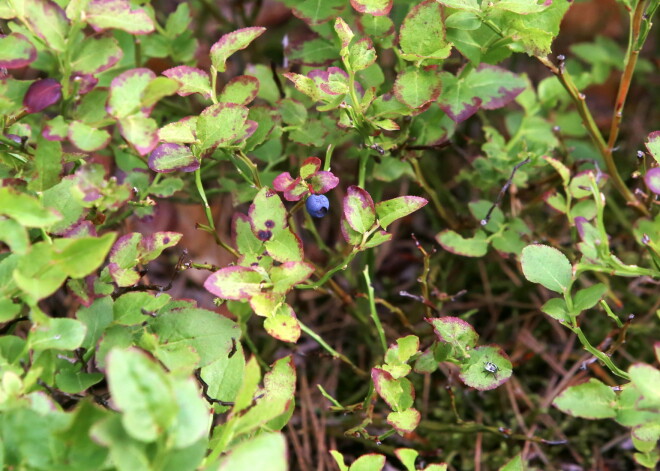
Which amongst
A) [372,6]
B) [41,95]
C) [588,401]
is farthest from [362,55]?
[588,401]

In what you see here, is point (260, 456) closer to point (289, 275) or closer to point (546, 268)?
point (289, 275)

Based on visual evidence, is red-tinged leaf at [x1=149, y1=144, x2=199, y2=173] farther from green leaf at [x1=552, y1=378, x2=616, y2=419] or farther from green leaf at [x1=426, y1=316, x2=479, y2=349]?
green leaf at [x1=552, y1=378, x2=616, y2=419]

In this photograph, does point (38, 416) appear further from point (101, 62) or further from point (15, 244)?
point (101, 62)

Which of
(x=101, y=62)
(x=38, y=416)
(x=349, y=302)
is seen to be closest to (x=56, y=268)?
(x=38, y=416)

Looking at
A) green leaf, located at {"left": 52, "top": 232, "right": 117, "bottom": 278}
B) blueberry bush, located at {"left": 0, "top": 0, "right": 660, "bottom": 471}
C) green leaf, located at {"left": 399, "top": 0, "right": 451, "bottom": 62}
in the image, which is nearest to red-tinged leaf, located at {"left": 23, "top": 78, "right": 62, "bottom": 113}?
blueberry bush, located at {"left": 0, "top": 0, "right": 660, "bottom": 471}

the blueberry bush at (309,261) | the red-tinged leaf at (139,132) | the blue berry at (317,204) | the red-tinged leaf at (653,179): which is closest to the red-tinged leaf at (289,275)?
the blueberry bush at (309,261)

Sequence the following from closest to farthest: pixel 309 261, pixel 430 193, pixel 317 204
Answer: pixel 317 204 → pixel 309 261 → pixel 430 193
